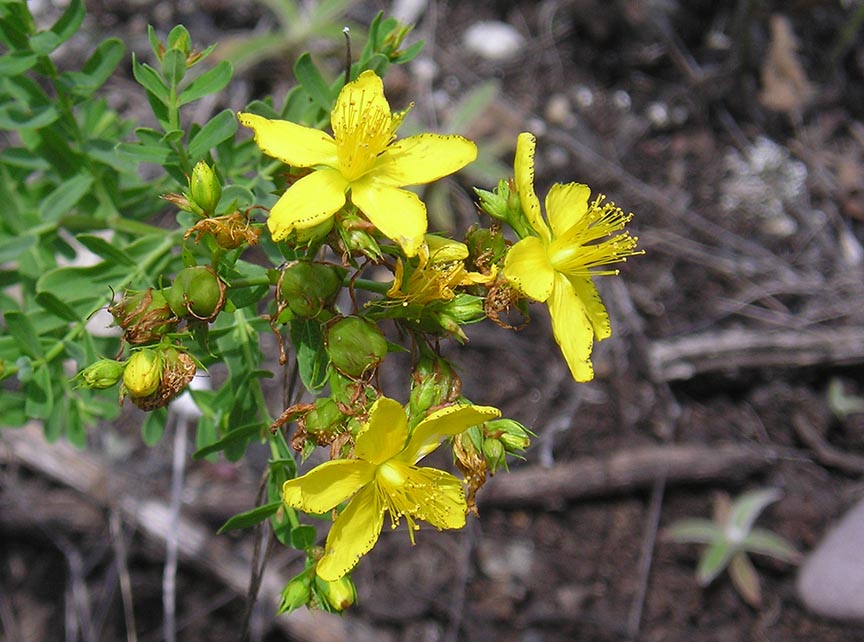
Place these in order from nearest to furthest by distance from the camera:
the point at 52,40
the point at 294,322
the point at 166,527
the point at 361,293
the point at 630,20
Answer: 1. the point at 294,322
2. the point at 52,40
3. the point at 166,527
4. the point at 361,293
5. the point at 630,20

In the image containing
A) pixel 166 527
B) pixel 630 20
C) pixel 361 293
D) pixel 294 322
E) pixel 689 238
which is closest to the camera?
pixel 294 322

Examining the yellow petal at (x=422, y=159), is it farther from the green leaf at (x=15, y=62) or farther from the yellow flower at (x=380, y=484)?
the green leaf at (x=15, y=62)

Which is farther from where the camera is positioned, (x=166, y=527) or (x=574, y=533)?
(x=574, y=533)

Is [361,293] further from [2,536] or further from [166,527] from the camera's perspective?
[2,536]

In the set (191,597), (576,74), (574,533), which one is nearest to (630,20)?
(576,74)

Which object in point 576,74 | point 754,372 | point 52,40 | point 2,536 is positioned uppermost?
point 52,40

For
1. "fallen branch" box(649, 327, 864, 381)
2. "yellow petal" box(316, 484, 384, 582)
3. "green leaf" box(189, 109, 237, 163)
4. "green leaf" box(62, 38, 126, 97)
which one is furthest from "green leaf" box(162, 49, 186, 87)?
"fallen branch" box(649, 327, 864, 381)
